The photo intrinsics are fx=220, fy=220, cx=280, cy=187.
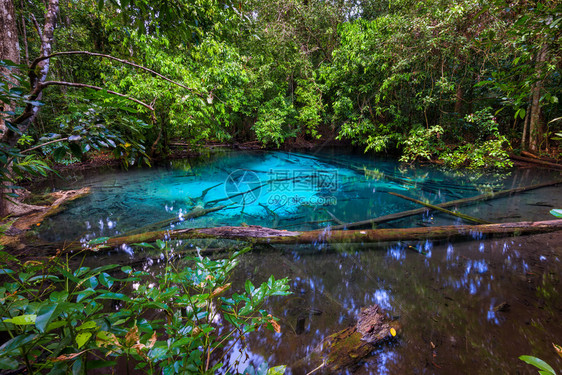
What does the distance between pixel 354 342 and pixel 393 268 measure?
1046mm

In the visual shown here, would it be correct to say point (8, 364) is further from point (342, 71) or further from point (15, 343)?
point (342, 71)

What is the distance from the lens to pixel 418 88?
7.97 metres

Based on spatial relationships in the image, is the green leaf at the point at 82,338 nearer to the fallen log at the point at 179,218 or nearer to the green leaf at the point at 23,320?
the green leaf at the point at 23,320

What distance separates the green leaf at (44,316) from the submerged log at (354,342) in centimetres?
118

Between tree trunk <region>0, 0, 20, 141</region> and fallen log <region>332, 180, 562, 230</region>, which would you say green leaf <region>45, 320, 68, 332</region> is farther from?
tree trunk <region>0, 0, 20, 141</region>

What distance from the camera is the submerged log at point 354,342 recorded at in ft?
4.10

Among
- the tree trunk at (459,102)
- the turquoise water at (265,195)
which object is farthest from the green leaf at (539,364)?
the tree trunk at (459,102)

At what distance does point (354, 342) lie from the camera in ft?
4.46

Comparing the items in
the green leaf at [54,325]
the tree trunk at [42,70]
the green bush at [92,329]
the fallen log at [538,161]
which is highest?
the tree trunk at [42,70]

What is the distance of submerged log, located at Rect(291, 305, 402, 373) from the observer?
1251 mm

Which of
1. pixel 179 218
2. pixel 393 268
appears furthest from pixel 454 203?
pixel 179 218

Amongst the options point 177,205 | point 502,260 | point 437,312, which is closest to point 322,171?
point 177,205

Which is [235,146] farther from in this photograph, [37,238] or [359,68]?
[37,238]

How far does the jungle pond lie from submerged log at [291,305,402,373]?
0.05m
